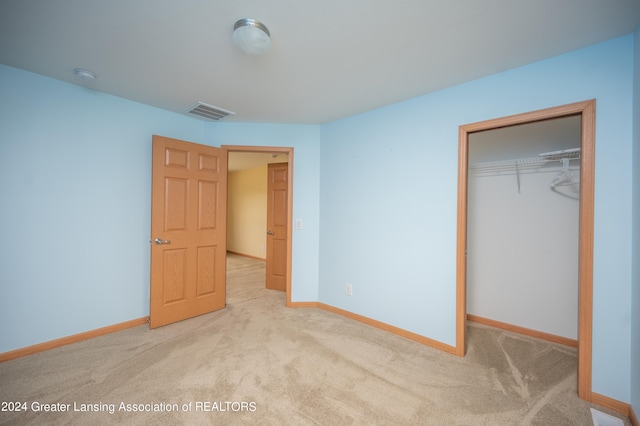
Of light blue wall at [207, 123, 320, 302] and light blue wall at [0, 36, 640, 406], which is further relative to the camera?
light blue wall at [207, 123, 320, 302]

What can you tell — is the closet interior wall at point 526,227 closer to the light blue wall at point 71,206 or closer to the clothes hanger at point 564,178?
the clothes hanger at point 564,178

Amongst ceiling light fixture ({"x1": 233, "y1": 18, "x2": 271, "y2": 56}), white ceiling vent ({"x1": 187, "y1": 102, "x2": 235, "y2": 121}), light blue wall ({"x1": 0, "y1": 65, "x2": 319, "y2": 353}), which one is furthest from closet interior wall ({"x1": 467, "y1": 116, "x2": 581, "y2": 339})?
light blue wall ({"x1": 0, "y1": 65, "x2": 319, "y2": 353})

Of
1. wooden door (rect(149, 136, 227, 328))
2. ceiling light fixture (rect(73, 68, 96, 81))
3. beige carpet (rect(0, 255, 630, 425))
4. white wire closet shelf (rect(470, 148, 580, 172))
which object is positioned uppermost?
ceiling light fixture (rect(73, 68, 96, 81))

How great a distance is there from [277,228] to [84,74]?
2.80 meters

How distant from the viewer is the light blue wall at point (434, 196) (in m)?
1.68

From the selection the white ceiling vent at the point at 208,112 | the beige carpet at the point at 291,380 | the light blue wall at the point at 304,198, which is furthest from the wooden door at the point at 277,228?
the beige carpet at the point at 291,380

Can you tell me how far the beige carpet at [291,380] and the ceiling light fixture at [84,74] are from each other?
2.41 metres

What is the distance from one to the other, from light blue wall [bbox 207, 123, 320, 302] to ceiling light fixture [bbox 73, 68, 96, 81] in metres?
1.70

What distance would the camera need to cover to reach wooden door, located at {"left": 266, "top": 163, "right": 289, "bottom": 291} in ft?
13.6

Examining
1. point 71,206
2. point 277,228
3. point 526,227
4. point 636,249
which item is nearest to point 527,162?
point 526,227

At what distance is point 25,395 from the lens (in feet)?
5.70

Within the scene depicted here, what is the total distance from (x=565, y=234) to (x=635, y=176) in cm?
117

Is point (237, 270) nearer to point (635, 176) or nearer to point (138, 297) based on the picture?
point (138, 297)

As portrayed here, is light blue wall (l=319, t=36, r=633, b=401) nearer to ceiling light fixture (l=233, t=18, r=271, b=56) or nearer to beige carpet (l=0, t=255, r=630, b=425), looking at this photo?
beige carpet (l=0, t=255, r=630, b=425)
